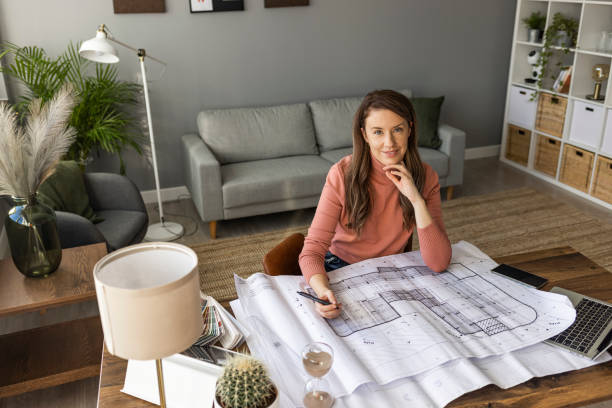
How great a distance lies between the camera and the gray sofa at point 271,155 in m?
3.55

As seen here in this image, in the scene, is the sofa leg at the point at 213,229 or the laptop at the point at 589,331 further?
the sofa leg at the point at 213,229

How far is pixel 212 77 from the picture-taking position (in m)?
4.14

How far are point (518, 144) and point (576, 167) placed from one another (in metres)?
0.73

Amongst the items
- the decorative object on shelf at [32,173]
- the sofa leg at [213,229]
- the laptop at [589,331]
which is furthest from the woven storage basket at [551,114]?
the decorative object on shelf at [32,173]

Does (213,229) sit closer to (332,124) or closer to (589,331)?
(332,124)

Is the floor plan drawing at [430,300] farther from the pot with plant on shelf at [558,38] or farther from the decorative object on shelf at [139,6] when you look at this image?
the pot with plant on shelf at [558,38]

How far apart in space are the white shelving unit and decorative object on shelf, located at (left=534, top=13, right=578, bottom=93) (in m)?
0.09

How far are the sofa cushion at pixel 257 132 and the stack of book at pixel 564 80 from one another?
209cm

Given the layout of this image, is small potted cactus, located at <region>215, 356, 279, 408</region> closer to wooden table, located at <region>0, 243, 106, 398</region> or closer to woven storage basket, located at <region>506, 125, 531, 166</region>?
wooden table, located at <region>0, 243, 106, 398</region>

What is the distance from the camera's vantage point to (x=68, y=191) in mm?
2861

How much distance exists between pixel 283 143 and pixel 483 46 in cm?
221

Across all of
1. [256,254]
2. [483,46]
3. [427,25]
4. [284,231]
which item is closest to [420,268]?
[256,254]

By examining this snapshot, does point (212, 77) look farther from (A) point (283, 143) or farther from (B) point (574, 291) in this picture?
(B) point (574, 291)

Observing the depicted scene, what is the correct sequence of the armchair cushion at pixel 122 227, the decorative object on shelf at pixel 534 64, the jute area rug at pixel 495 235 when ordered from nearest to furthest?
the armchair cushion at pixel 122 227
the jute area rug at pixel 495 235
the decorative object on shelf at pixel 534 64
